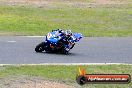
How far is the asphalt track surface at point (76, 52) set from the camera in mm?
A: 14391

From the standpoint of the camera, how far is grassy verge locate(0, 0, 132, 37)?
22891mm

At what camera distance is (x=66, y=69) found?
12.4 m

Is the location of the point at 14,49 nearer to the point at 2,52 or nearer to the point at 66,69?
the point at 2,52

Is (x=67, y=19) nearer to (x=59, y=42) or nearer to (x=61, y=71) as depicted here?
(x=59, y=42)

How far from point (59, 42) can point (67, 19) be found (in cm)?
1222

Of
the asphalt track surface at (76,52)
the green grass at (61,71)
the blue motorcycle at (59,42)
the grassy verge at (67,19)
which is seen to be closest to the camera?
the green grass at (61,71)

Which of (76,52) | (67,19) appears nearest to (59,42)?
(76,52)

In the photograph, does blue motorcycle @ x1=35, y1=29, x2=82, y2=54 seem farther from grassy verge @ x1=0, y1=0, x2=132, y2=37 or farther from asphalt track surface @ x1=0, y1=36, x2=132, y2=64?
grassy verge @ x1=0, y1=0, x2=132, y2=37

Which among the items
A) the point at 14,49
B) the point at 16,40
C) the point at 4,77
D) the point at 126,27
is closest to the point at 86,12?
the point at 126,27

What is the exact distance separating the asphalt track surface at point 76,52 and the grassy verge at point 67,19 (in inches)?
84.6

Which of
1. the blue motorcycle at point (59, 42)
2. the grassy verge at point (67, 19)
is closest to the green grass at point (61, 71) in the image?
the blue motorcycle at point (59, 42)

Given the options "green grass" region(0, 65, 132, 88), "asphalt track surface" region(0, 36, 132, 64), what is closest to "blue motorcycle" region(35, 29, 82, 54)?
"asphalt track surface" region(0, 36, 132, 64)

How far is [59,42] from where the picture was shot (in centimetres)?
1548

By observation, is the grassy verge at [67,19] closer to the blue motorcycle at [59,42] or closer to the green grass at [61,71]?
the blue motorcycle at [59,42]
